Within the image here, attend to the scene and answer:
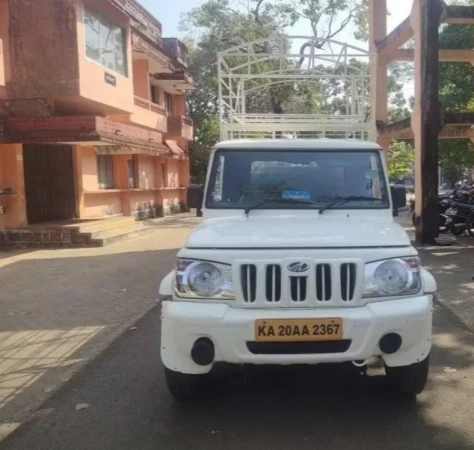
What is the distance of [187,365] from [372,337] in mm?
1203

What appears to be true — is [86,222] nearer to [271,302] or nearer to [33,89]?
[33,89]

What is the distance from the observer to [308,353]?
3.50m

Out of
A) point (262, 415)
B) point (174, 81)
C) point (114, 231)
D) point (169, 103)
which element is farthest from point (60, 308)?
point (169, 103)

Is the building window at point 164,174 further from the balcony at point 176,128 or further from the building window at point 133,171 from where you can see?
the building window at point 133,171

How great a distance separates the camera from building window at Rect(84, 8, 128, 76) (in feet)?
47.0

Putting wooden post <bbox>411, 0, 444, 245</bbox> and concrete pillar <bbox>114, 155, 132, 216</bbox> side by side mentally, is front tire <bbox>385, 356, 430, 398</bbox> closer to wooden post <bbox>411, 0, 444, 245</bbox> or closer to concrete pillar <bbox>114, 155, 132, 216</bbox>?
wooden post <bbox>411, 0, 444, 245</bbox>

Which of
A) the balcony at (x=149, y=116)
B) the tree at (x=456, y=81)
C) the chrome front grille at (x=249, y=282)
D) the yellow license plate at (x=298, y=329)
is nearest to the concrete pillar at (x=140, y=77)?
the balcony at (x=149, y=116)

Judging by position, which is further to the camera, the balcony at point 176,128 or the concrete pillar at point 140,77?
the balcony at point 176,128

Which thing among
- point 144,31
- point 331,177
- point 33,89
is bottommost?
point 331,177

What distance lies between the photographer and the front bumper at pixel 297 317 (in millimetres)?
3453

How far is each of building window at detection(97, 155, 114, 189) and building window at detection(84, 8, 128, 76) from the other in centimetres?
366

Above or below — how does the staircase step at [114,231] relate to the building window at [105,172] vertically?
below

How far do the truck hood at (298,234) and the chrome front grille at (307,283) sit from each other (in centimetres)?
13

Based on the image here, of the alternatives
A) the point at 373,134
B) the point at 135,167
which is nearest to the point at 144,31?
the point at 135,167
